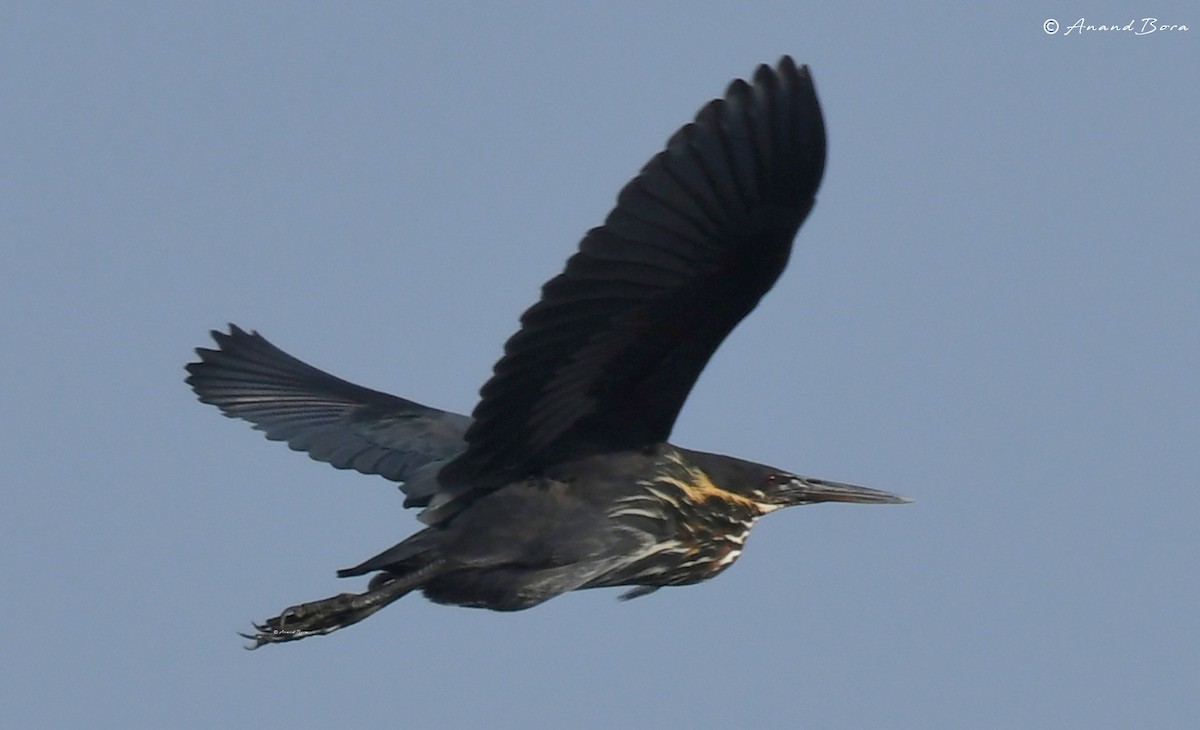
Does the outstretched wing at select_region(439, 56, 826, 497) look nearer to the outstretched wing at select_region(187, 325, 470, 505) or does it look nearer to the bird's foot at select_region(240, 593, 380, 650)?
the bird's foot at select_region(240, 593, 380, 650)

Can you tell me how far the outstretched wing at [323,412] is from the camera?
416 inches

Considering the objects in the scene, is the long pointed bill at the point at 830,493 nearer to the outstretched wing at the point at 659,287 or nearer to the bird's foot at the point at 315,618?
the outstretched wing at the point at 659,287

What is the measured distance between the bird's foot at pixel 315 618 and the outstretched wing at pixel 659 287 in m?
0.71

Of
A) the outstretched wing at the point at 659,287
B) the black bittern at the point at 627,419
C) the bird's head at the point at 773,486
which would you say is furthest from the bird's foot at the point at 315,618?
the bird's head at the point at 773,486

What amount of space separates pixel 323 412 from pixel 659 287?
3589 millimetres

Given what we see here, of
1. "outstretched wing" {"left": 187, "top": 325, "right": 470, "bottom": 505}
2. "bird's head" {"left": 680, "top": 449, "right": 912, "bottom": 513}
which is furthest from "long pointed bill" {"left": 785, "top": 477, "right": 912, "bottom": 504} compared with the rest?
"outstretched wing" {"left": 187, "top": 325, "right": 470, "bottom": 505}

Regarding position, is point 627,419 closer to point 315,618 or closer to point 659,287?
point 659,287

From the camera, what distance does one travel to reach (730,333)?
8391mm

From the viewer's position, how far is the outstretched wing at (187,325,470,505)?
416 inches

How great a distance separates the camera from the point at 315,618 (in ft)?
29.3

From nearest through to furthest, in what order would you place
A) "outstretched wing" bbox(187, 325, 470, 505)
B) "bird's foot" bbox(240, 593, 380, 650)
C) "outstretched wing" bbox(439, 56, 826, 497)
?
"outstretched wing" bbox(439, 56, 826, 497)
"bird's foot" bbox(240, 593, 380, 650)
"outstretched wing" bbox(187, 325, 470, 505)

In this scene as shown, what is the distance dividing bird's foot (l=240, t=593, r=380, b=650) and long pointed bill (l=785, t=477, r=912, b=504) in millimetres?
2108

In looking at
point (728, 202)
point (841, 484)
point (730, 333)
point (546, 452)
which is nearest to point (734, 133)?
point (728, 202)

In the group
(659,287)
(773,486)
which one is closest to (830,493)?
(773,486)
